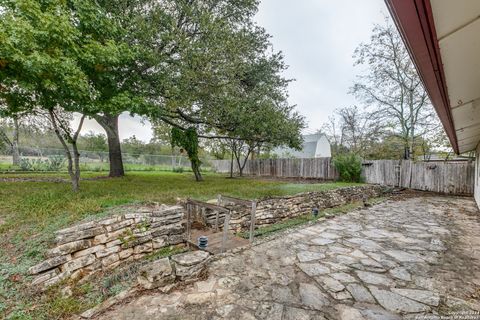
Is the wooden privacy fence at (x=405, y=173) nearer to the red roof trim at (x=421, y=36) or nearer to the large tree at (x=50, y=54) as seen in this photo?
the red roof trim at (x=421, y=36)

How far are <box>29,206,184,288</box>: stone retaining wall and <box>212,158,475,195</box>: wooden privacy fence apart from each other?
10.3m

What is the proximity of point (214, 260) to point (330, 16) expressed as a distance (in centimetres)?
598

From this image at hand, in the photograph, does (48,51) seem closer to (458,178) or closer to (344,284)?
(344,284)

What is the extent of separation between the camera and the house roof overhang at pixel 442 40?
0.97 meters

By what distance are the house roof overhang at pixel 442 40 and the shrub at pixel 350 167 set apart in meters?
9.55

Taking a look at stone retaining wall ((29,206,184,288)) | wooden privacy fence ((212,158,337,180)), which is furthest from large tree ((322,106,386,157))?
stone retaining wall ((29,206,184,288))

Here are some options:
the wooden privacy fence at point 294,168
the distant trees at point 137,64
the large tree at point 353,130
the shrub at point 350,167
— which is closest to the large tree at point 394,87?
the large tree at point 353,130

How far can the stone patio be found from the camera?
193cm

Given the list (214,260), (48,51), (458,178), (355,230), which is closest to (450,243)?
(355,230)

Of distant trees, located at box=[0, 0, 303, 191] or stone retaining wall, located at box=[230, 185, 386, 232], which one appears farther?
stone retaining wall, located at box=[230, 185, 386, 232]

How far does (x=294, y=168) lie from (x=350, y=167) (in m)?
3.66

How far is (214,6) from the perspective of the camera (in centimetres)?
785

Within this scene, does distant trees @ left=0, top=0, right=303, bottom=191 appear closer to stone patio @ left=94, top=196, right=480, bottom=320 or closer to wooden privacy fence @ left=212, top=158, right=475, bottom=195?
stone patio @ left=94, top=196, right=480, bottom=320

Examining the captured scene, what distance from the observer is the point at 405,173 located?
1020 centimetres
